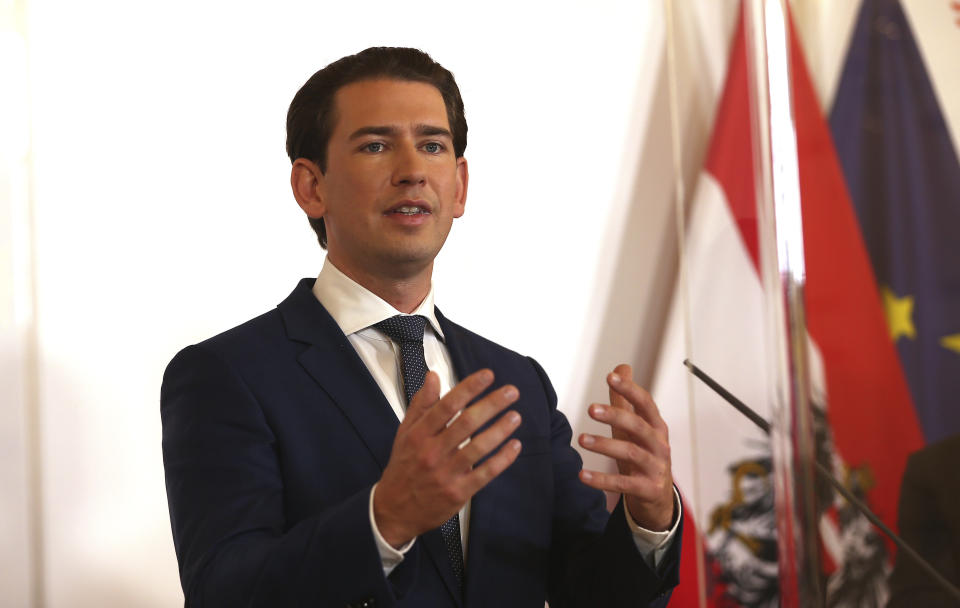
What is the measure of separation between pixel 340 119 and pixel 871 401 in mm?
934

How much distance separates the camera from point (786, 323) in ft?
2.55

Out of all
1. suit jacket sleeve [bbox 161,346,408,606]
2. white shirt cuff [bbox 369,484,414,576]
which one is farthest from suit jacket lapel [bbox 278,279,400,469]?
white shirt cuff [bbox 369,484,414,576]

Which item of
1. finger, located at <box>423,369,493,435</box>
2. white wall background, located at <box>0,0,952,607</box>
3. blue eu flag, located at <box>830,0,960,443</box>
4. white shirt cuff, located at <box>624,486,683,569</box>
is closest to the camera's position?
finger, located at <box>423,369,493,435</box>

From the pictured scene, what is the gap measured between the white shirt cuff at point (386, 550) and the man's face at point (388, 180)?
1.60ft

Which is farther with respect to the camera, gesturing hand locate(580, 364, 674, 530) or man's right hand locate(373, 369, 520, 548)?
gesturing hand locate(580, 364, 674, 530)

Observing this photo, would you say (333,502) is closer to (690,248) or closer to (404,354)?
(404,354)

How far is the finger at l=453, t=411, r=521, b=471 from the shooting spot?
1.04m

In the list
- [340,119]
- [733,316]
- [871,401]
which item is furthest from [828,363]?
[733,316]

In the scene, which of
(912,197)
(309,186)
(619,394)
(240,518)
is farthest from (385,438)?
(912,197)

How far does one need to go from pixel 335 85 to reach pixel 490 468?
0.83 meters

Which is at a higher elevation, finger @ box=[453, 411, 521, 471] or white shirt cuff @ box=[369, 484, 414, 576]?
finger @ box=[453, 411, 521, 471]

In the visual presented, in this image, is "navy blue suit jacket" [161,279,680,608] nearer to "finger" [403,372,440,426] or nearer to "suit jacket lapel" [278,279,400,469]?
"suit jacket lapel" [278,279,400,469]

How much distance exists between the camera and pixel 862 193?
1457 mm

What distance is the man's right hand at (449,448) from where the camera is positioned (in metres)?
1.04
